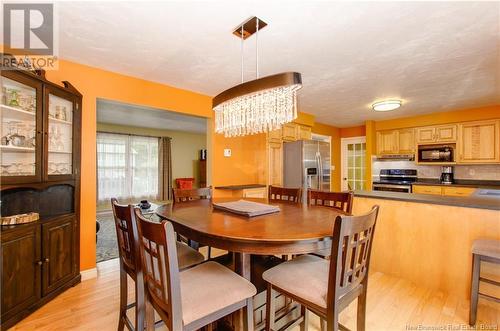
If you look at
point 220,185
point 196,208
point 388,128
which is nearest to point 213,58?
point 196,208

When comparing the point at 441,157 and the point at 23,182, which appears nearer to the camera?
the point at 23,182

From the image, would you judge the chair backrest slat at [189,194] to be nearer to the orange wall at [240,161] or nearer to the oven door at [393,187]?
the orange wall at [240,161]

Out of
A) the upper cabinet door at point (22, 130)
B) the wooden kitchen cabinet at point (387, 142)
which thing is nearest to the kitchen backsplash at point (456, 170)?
the wooden kitchen cabinet at point (387, 142)

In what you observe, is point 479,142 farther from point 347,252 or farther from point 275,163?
point 347,252

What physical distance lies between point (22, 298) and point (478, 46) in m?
4.44

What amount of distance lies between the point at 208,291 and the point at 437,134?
5317 millimetres

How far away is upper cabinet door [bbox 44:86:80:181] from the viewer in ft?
6.98

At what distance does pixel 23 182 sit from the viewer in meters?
1.85

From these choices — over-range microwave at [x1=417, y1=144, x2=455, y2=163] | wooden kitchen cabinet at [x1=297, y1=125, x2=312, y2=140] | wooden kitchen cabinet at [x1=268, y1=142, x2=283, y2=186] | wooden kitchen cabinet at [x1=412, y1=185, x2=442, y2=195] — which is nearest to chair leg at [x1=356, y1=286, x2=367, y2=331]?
wooden kitchen cabinet at [x1=268, y1=142, x2=283, y2=186]

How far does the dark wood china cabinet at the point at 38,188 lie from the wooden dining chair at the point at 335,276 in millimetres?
1943

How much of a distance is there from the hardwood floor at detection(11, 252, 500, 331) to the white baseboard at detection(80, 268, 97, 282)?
10cm

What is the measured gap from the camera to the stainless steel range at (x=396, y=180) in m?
4.75

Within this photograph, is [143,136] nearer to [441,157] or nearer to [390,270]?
[390,270]

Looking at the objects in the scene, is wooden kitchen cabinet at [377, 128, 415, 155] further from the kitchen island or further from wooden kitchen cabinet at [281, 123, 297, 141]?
the kitchen island
